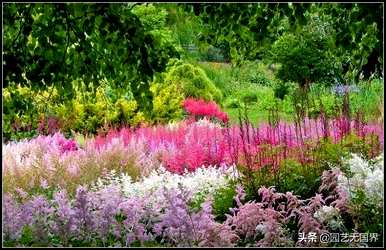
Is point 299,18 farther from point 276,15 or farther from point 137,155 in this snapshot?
point 137,155

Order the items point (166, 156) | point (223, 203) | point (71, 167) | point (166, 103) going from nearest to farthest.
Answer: point (223, 203) → point (71, 167) → point (166, 156) → point (166, 103)

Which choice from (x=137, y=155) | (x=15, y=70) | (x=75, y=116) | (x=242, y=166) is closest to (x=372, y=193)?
(x=242, y=166)

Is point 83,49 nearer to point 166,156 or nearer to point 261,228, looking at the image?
point 261,228

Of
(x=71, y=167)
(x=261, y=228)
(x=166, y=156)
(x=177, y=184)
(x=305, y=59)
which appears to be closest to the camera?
(x=261, y=228)

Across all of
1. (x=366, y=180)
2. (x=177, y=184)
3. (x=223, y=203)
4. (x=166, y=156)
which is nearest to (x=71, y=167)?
(x=166, y=156)

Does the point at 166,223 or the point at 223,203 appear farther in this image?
the point at 223,203

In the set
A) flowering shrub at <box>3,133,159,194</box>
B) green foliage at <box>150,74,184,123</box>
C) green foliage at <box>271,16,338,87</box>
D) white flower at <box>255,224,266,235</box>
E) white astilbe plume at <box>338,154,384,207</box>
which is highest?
white astilbe plume at <box>338,154,384,207</box>

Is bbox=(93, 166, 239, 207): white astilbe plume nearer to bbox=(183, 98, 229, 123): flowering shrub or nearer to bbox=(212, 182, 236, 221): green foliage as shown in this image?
bbox=(212, 182, 236, 221): green foliage

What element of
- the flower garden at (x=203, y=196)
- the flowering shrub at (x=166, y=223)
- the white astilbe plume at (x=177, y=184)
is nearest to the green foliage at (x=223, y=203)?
the flower garden at (x=203, y=196)

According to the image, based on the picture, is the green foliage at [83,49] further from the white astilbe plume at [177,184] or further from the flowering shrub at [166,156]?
the flowering shrub at [166,156]

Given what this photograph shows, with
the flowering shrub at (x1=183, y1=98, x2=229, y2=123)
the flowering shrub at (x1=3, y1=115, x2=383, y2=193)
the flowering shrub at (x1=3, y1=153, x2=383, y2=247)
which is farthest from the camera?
the flowering shrub at (x1=183, y1=98, x2=229, y2=123)

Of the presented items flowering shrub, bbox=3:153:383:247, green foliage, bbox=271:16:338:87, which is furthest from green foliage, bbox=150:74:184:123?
green foliage, bbox=271:16:338:87

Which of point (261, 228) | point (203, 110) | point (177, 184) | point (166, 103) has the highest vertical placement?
point (261, 228)

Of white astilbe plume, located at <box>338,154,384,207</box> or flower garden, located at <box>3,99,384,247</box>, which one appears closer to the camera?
flower garden, located at <box>3,99,384,247</box>
